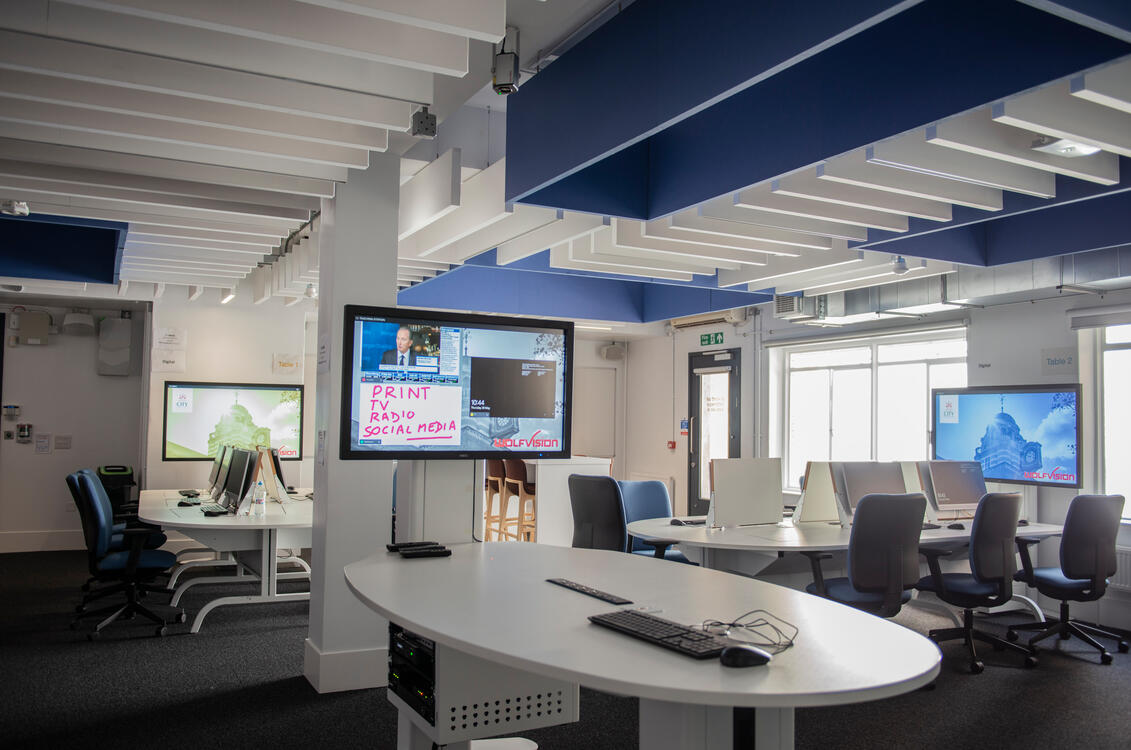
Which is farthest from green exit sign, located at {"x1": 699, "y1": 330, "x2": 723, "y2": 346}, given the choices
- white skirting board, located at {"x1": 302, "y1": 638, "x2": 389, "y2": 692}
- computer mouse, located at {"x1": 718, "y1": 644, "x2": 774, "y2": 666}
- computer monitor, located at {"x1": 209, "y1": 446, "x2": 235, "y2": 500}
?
computer mouse, located at {"x1": 718, "y1": 644, "x2": 774, "y2": 666}

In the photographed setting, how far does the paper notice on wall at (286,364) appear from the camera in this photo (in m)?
9.56

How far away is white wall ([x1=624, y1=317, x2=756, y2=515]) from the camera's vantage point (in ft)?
32.6

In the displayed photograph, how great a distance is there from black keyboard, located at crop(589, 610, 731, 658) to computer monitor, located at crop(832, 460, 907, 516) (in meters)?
4.35

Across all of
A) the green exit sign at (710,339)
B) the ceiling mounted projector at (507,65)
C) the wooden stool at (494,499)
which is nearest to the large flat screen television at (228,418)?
the wooden stool at (494,499)

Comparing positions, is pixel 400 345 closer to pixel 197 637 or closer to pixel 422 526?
pixel 422 526

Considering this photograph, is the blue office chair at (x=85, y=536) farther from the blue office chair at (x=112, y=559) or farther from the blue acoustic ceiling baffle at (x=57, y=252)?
the blue acoustic ceiling baffle at (x=57, y=252)

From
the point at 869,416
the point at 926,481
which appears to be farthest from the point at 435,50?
the point at 869,416

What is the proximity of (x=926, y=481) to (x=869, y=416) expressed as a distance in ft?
7.34

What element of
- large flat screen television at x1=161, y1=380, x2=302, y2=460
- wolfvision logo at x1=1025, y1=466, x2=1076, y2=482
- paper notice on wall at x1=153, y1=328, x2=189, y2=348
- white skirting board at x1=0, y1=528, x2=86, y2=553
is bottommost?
white skirting board at x1=0, y1=528, x2=86, y2=553

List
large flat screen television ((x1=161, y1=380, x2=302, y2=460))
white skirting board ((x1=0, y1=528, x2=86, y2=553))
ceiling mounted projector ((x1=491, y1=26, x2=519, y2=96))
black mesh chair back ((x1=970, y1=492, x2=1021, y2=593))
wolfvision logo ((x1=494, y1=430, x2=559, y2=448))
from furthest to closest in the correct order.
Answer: white skirting board ((x1=0, y1=528, x2=86, y2=553)), large flat screen television ((x1=161, y1=380, x2=302, y2=460)), black mesh chair back ((x1=970, y1=492, x2=1021, y2=593)), wolfvision logo ((x1=494, y1=430, x2=559, y2=448)), ceiling mounted projector ((x1=491, y1=26, x2=519, y2=96))

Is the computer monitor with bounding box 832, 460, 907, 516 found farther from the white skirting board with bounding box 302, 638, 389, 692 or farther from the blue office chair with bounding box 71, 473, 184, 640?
the blue office chair with bounding box 71, 473, 184, 640

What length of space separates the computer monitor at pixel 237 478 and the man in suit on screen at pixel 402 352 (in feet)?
11.8

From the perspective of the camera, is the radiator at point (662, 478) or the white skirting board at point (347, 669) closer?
the white skirting board at point (347, 669)

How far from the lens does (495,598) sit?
2457 mm
